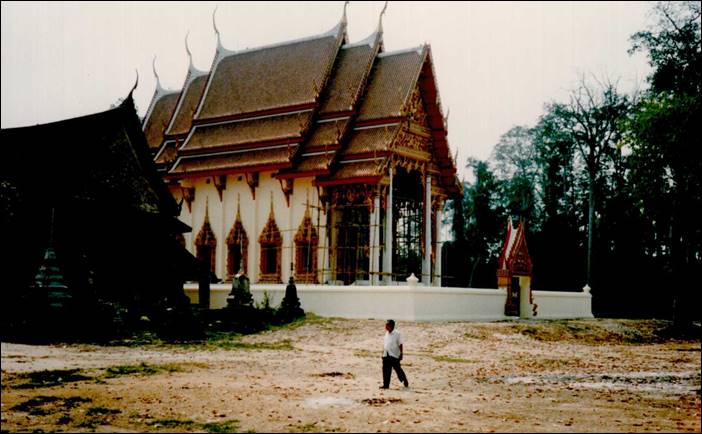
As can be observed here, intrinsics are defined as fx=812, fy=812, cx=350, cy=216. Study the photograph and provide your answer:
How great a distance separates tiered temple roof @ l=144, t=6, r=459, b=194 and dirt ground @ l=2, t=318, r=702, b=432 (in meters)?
9.45

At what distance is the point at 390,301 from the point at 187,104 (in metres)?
17.4

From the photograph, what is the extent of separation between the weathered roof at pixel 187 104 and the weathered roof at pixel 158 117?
65 centimetres

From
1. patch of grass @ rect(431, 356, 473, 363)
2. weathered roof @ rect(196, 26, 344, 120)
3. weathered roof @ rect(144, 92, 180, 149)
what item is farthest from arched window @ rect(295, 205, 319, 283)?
patch of grass @ rect(431, 356, 473, 363)

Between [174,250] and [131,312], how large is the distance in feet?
10.7

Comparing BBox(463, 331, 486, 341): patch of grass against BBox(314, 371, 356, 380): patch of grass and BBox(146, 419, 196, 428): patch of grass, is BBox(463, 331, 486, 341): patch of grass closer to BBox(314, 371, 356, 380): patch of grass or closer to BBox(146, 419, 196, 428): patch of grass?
BBox(314, 371, 356, 380): patch of grass

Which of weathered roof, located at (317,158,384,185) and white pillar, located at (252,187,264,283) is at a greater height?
weathered roof, located at (317,158,384,185)

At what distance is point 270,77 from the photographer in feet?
106

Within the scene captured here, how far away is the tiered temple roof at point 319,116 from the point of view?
92.7ft

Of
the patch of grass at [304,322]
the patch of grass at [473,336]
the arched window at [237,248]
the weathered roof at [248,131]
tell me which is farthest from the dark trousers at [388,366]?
the arched window at [237,248]

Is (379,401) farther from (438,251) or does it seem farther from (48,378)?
(438,251)

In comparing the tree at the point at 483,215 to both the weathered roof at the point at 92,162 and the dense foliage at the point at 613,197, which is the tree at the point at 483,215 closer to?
the dense foliage at the point at 613,197

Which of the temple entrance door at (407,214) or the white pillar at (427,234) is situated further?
the temple entrance door at (407,214)

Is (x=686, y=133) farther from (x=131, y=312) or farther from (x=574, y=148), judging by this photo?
(x=574, y=148)

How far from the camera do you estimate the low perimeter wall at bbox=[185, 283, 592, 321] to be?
22.7 m
